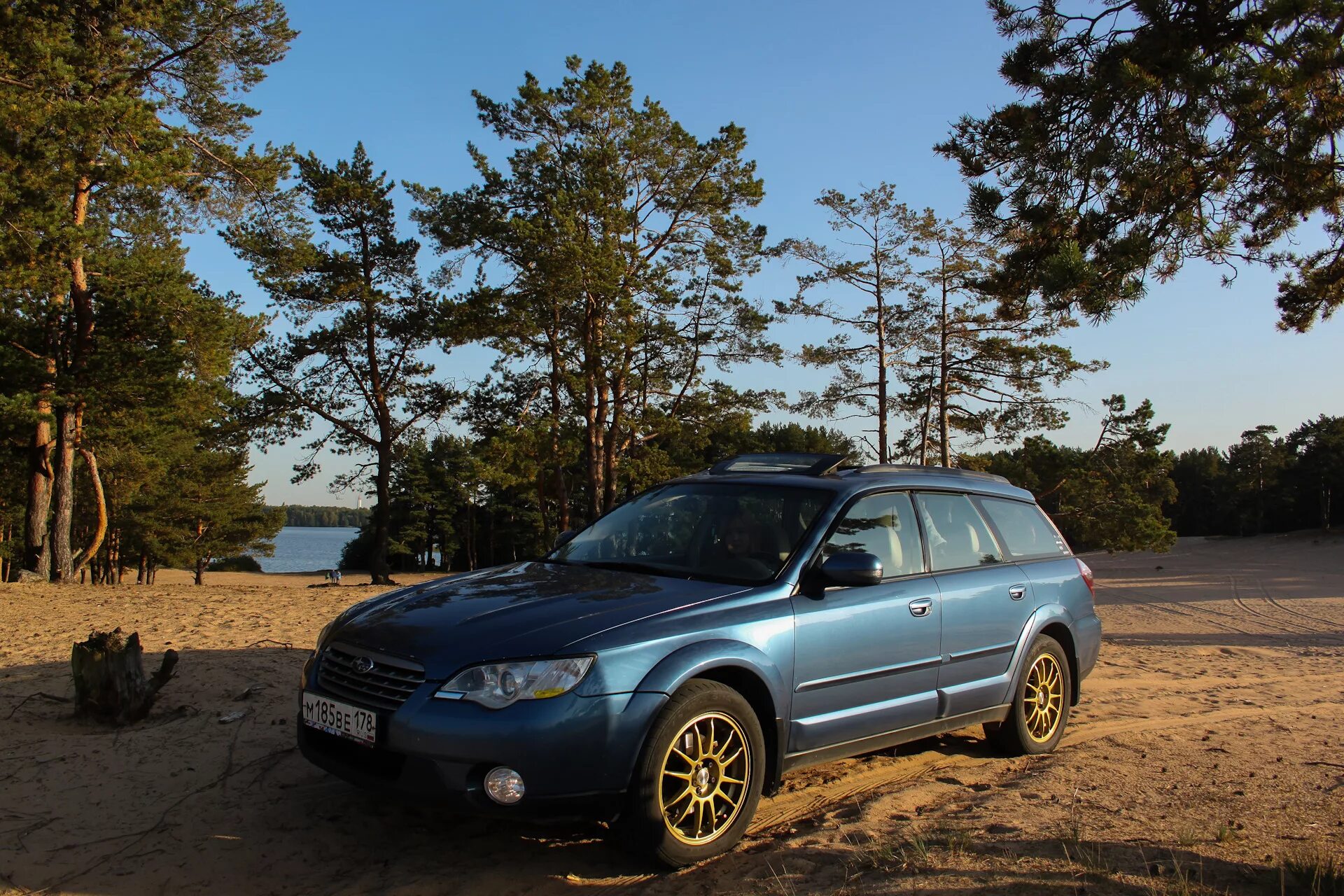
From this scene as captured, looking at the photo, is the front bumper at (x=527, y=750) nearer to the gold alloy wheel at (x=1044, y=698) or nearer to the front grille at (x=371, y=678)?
the front grille at (x=371, y=678)

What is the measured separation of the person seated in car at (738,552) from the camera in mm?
4496

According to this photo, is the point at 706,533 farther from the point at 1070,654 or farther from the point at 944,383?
the point at 944,383

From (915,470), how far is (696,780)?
270cm

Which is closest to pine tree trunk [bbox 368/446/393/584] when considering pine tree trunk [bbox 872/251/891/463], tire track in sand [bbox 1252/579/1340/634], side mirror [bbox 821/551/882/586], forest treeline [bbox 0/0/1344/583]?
forest treeline [bbox 0/0/1344/583]

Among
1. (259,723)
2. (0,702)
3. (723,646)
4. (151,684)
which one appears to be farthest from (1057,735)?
(0,702)

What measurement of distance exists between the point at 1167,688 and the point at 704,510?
572 cm

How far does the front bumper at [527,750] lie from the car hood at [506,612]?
199 millimetres

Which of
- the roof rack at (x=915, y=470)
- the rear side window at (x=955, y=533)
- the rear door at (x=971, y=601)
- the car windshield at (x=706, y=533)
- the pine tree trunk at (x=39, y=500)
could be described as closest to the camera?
the car windshield at (x=706, y=533)

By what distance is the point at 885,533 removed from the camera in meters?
5.06

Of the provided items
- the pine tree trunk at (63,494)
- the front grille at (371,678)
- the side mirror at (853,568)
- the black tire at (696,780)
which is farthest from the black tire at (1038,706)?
the pine tree trunk at (63,494)

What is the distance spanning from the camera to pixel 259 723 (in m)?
5.93

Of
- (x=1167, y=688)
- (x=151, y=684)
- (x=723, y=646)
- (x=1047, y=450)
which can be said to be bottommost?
(x=1167, y=688)

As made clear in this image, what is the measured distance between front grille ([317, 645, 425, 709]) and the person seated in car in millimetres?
1556

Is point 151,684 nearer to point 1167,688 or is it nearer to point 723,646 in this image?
point 723,646
